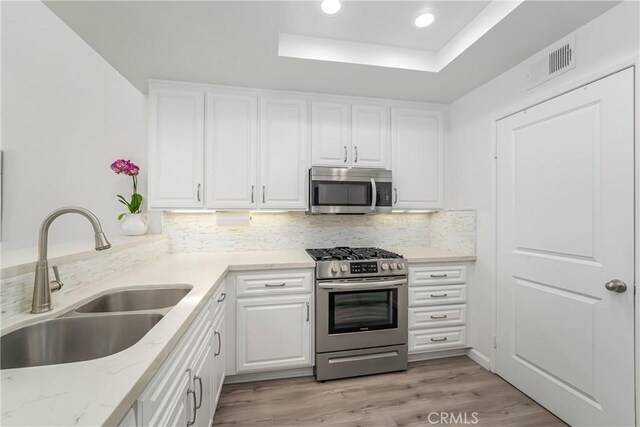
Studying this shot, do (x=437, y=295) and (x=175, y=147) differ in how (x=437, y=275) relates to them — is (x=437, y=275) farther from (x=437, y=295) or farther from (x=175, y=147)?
(x=175, y=147)

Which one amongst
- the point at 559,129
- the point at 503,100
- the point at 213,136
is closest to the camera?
the point at 559,129

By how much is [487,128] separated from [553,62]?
63 centimetres

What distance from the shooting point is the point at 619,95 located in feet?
4.68

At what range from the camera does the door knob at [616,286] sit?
140 centimetres

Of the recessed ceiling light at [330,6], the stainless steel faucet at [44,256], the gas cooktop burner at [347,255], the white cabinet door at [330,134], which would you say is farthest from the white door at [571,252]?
the stainless steel faucet at [44,256]

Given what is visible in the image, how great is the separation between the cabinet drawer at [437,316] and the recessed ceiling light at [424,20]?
7.29 feet

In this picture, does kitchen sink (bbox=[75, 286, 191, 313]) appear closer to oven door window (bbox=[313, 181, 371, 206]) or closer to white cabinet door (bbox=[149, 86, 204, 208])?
white cabinet door (bbox=[149, 86, 204, 208])

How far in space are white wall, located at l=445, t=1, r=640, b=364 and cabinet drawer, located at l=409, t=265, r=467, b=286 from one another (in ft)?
0.47

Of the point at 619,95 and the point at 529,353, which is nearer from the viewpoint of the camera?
the point at 619,95

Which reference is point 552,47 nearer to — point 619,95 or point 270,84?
point 619,95

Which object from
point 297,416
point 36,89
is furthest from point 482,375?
point 36,89

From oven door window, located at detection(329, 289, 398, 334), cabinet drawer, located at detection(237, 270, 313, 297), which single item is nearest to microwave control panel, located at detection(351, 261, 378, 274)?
oven door window, located at detection(329, 289, 398, 334)

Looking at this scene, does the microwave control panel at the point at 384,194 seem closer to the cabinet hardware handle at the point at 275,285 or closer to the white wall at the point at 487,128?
the white wall at the point at 487,128

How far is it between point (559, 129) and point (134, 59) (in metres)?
2.99
